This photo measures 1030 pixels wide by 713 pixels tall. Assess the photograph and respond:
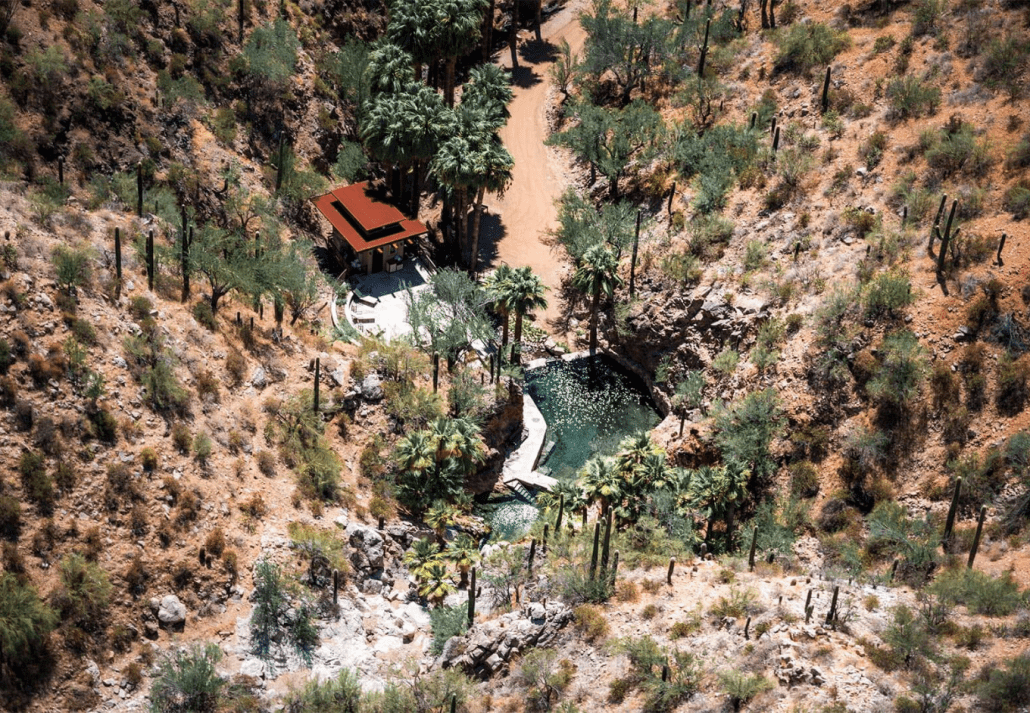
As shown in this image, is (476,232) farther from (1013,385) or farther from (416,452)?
(1013,385)

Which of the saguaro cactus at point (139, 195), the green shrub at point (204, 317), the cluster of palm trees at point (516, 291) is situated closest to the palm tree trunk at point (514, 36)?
the cluster of palm trees at point (516, 291)

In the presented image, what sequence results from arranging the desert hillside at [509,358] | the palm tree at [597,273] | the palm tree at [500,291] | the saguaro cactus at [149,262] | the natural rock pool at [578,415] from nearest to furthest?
the desert hillside at [509,358], the saguaro cactus at [149,262], the natural rock pool at [578,415], the palm tree at [500,291], the palm tree at [597,273]

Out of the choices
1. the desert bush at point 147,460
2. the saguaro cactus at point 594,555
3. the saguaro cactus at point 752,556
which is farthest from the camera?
the saguaro cactus at point 752,556

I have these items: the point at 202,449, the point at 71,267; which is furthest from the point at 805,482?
the point at 71,267

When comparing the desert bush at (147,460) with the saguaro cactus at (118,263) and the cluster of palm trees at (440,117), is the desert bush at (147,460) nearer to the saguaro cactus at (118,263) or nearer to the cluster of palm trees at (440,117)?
the saguaro cactus at (118,263)

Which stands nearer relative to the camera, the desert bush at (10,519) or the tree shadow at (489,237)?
the desert bush at (10,519)
